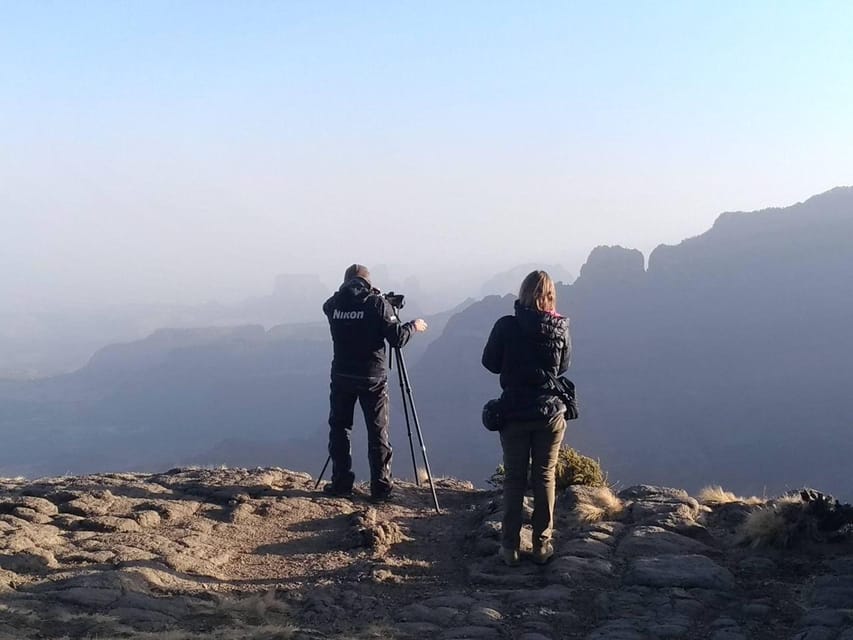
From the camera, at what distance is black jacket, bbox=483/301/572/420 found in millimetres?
6738

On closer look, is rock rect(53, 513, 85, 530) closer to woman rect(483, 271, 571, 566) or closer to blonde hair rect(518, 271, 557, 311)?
woman rect(483, 271, 571, 566)

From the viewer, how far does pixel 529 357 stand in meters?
6.77

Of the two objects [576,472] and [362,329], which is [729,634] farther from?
[362,329]

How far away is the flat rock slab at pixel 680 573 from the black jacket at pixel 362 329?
3.79 meters

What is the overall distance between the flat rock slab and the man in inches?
142

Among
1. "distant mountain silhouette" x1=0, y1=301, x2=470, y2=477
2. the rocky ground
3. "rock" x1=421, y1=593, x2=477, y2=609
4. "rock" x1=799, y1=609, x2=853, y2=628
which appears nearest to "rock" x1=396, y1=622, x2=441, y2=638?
the rocky ground

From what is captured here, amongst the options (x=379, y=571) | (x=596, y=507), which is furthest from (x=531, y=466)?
(x=596, y=507)

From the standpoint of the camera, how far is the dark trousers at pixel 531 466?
6.88 m

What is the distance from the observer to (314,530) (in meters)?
8.48

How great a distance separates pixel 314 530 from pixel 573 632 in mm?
3753

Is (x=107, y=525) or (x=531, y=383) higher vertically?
(x=531, y=383)

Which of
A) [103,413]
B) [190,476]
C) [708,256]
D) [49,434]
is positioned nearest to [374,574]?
[190,476]

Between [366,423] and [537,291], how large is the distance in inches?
141

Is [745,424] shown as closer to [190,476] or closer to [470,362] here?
[470,362]
